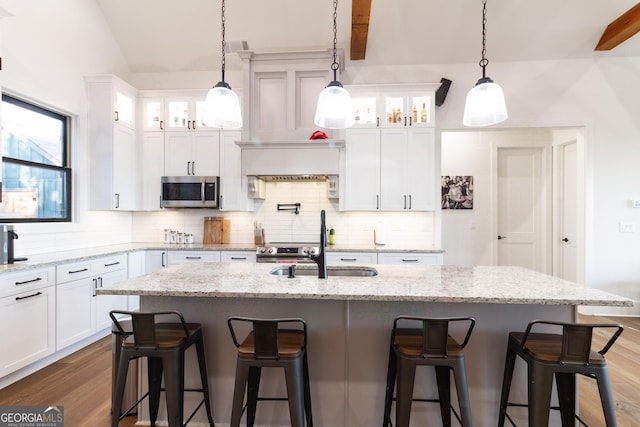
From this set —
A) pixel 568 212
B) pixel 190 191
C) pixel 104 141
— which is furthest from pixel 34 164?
pixel 568 212

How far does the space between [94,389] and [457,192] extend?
496 centimetres

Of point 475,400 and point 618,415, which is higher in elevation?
point 475,400

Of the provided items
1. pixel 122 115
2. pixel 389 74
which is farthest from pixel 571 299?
pixel 122 115

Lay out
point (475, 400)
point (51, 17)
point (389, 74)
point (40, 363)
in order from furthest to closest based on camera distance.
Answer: point (389, 74) < point (51, 17) < point (40, 363) < point (475, 400)

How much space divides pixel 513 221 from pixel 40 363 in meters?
6.08

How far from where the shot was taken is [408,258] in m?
3.93

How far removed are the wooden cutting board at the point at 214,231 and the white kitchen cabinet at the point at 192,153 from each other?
66cm

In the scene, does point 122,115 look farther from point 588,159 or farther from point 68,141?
point 588,159

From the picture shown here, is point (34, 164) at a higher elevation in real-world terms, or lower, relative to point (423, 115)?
lower

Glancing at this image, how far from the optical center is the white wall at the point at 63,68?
3.12 meters

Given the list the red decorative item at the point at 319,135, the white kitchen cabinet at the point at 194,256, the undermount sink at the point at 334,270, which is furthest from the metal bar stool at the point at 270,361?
the red decorative item at the point at 319,135

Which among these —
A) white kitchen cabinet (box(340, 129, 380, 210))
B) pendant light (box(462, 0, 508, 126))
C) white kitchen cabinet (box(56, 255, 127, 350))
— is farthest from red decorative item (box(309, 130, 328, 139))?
white kitchen cabinet (box(56, 255, 127, 350))

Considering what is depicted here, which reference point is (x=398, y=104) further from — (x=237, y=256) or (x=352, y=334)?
(x=352, y=334)

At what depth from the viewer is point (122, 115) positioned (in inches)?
163
